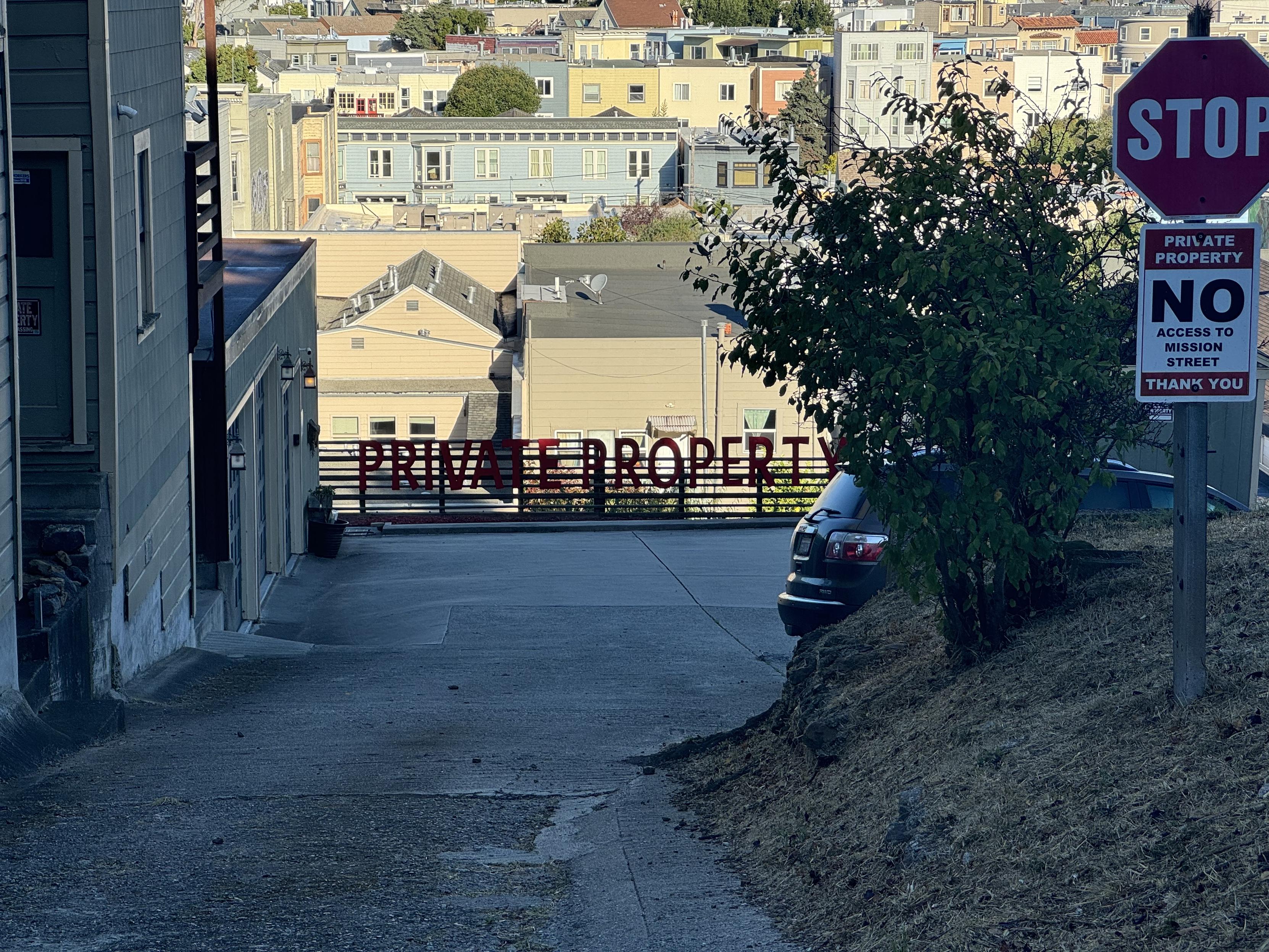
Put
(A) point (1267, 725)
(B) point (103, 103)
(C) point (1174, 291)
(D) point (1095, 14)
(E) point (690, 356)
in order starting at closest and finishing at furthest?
(A) point (1267, 725) → (C) point (1174, 291) → (B) point (103, 103) → (E) point (690, 356) → (D) point (1095, 14)

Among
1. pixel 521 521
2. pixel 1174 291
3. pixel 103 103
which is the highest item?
pixel 103 103

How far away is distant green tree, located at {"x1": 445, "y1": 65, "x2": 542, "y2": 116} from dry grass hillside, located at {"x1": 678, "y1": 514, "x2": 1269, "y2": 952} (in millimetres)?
97738

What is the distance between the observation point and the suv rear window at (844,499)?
1255 centimetres

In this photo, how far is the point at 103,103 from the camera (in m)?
11.9

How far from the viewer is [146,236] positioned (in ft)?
44.5

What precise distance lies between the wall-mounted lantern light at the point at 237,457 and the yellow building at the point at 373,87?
3241 inches

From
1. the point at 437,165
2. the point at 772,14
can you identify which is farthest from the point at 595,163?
the point at 772,14

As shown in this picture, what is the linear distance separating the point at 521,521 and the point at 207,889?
22764 millimetres

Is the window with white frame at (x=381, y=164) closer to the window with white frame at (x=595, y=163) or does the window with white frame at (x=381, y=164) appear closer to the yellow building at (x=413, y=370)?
the window with white frame at (x=595, y=163)

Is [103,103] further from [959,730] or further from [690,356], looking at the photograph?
[690,356]

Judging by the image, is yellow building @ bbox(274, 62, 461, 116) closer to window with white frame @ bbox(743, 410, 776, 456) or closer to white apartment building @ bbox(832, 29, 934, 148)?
white apartment building @ bbox(832, 29, 934, 148)

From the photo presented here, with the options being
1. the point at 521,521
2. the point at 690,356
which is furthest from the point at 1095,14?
the point at 521,521

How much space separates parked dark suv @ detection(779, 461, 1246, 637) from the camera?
40.3 feet

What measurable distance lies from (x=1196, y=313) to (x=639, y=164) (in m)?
82.5
